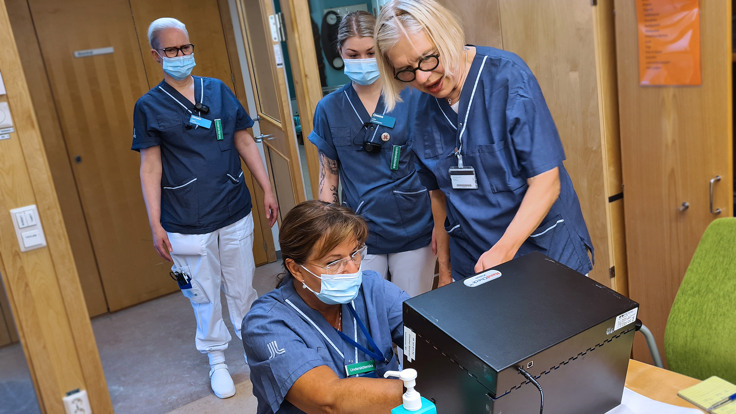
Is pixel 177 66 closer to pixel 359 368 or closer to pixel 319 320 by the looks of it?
pixel 319 320

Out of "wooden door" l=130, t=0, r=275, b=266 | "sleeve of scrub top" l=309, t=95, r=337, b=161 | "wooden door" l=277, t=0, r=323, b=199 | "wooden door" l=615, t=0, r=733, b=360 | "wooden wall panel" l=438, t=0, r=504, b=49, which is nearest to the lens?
"wooden door" l=615, t=0, r=733, b=360

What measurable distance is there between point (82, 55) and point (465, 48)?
2634 mm

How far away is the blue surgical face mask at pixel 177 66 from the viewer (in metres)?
2.57

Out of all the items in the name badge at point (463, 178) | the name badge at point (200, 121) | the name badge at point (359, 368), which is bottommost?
the name badge at point (359, 368)

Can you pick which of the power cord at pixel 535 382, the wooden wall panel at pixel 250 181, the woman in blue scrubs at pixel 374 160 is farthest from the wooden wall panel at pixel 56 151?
the power cord at pixel 535 382

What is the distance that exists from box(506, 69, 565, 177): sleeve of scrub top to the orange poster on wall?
2.26 ft

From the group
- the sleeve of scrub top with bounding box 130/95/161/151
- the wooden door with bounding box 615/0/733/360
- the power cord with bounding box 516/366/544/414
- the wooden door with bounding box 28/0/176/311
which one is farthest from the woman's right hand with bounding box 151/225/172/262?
the power cord with bounding box 516/366/544/414

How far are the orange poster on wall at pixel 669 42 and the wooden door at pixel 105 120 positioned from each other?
8.84 ft

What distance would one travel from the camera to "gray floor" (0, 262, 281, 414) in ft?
7.13

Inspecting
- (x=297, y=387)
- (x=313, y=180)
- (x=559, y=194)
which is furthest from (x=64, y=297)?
(x=559, y=194)

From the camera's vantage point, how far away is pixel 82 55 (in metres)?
3.48

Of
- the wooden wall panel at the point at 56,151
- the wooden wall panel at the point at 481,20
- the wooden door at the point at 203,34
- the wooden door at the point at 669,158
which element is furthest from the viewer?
the wooden door at the point at 203,34

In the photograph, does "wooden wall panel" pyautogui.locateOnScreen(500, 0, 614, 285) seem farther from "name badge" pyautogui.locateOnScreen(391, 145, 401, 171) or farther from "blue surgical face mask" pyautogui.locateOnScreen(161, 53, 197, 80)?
"blue surgical face mask" pyautogui.locateOnScreen(161, 53, 197, 80)

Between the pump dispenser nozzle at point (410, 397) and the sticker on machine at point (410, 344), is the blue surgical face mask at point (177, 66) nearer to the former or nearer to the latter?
the sticker on machine at point (410, 344)
